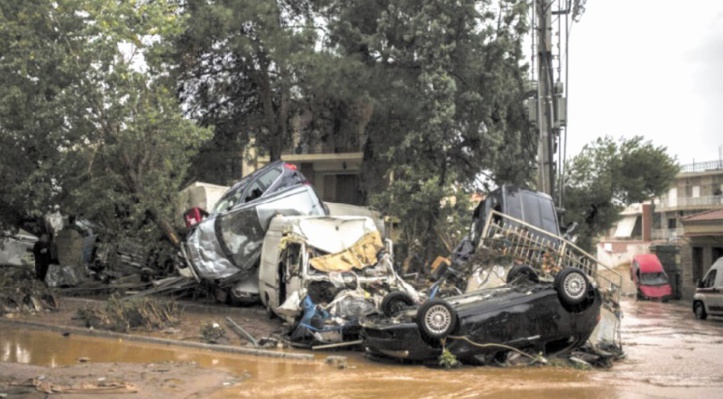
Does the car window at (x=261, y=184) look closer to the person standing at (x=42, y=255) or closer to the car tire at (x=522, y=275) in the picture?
the car tire at (x=522, y=275)

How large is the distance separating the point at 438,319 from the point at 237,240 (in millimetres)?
7279

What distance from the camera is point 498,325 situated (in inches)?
413

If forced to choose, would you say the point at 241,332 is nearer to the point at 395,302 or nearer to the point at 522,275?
the point at 395,302

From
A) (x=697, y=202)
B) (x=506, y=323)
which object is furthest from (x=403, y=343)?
(x=697, y=202)

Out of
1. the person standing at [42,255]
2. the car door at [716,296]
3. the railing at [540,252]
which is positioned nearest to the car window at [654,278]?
the car door at [716,296]

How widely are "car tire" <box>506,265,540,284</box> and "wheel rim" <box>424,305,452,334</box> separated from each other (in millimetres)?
2165

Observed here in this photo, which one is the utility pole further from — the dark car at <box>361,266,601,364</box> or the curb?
the curb

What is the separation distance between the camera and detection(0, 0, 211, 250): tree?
54.9 feet

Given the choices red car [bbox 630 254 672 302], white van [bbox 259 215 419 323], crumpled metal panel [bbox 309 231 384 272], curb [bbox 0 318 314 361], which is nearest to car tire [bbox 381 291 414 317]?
white van [bbox 259 215 419 323]

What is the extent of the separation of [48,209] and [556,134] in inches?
535

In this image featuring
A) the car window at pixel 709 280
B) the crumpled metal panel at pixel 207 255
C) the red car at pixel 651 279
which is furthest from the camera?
the red car at pixel 651 279

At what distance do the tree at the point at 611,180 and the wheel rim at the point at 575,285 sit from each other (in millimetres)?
24604

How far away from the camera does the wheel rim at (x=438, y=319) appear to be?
10.2 meters

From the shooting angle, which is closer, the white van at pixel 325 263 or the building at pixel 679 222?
the white van at pixel 325 263
